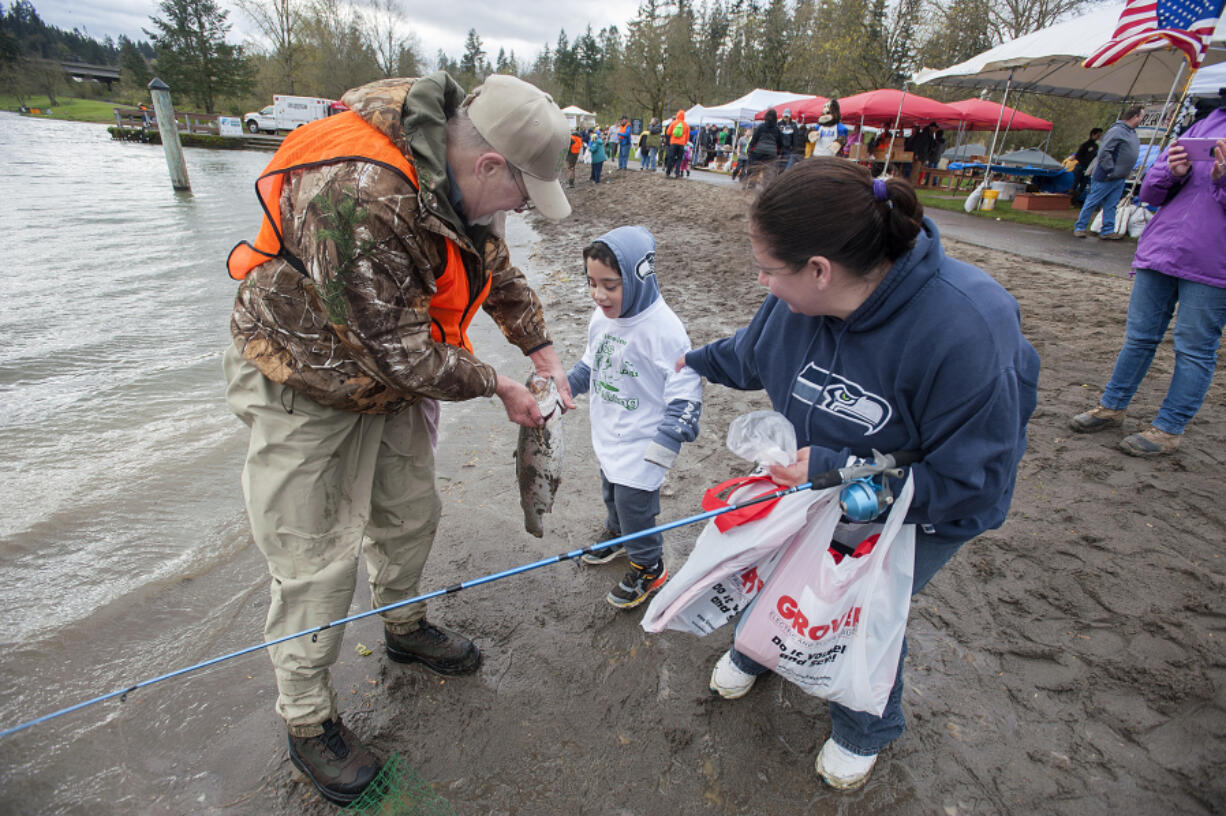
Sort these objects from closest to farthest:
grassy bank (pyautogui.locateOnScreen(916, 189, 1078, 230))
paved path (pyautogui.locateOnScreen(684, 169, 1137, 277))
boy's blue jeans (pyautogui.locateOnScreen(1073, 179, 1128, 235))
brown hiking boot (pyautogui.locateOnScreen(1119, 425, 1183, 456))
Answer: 1. brown hiking boot (pyautogui.locateOnScreen(1119, 425, 1183, 456))
2. paved path (pyautogui.locateOnScreen(684, 169, 1137, 277))
3. boy's blue jeans (pyautogui.locateOnScreen(1073, 179, 1128, 235))
4. grassy bank (pyautogui.locateOnScreen(916, 189, 1078, 230))

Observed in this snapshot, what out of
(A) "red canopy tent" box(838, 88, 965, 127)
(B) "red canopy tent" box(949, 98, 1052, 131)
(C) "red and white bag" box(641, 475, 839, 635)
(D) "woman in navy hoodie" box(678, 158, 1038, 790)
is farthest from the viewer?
(B) "red canopy tent" box(949, 98, 1052, 131)

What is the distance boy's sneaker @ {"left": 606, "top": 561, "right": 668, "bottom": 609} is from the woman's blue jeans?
3.72m

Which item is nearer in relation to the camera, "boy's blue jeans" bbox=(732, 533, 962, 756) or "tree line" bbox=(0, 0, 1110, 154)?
"boy's blue jeans" bbox=(732, 533, 962, 756)

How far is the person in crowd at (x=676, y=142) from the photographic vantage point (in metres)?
20.9

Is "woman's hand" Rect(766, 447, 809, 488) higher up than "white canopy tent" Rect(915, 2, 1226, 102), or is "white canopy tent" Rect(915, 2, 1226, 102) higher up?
"white canopy tent" Rect(915, 2, 1226, 102)

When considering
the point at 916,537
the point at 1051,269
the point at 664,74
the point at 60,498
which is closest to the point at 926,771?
the point at 916,537

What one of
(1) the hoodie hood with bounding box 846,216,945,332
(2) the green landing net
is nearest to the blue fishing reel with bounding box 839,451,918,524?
(1) the hoodie hood with bounding box 846,216,945,332

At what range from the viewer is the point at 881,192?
1477 millimetres

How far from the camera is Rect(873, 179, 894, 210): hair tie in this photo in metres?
1.47

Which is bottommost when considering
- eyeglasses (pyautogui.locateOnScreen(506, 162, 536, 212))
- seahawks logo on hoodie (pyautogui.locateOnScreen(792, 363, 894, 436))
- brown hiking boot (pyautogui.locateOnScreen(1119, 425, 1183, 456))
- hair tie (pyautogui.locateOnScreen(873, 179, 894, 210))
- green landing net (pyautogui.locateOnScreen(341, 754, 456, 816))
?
green landing net (pyautogui.locateOnScreen(341, 754, 456, 816))

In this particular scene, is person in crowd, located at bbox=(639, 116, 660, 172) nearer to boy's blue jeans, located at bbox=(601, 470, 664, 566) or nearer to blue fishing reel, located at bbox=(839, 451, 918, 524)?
boy's blue jeans, located at bbox=(601, 470, 664, 566)

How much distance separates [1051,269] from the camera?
338 inches

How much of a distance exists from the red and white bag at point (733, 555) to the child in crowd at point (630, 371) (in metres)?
0.67

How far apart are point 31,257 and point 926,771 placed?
1403 centimetres
